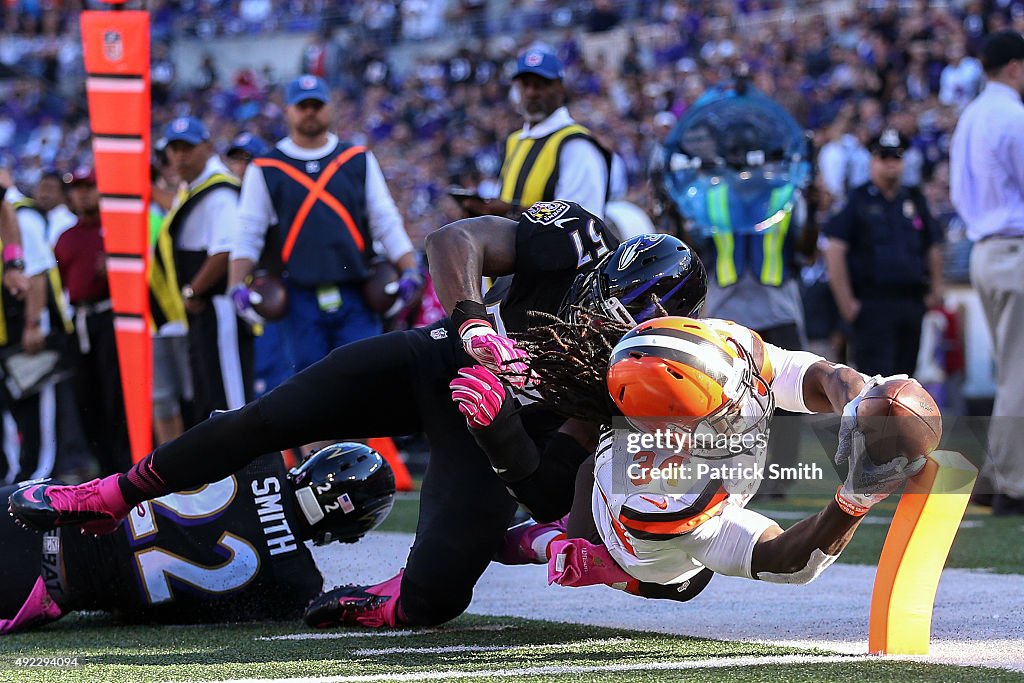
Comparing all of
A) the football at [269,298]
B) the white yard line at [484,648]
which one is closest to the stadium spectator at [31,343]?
the football at [269,298]

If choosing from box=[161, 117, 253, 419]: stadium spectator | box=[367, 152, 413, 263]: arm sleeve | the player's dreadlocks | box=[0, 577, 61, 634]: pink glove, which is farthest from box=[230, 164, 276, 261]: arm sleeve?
the player's dreadlocks

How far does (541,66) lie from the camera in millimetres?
6719

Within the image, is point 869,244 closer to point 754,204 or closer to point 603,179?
point 754,204

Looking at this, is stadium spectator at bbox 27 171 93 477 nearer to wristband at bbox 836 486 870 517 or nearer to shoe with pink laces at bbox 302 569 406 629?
shoe with pink laces at bbox 302 569 406 629

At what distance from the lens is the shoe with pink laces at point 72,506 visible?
3922 mm

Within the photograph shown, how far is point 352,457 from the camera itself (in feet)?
14.1

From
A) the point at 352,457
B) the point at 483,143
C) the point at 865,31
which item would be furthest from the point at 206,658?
the point at 483,143

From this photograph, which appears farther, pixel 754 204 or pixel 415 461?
pixel 415 461

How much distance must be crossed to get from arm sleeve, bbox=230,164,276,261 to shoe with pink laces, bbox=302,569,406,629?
315cm

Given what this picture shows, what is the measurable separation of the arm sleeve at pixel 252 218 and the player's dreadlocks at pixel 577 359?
12.0ft

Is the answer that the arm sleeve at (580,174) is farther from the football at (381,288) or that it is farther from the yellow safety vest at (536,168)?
the football at (381,288)

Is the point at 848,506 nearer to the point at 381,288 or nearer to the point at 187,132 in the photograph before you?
the point at 381,288

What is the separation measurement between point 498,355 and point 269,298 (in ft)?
11.5

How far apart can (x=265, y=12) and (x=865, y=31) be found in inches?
561
